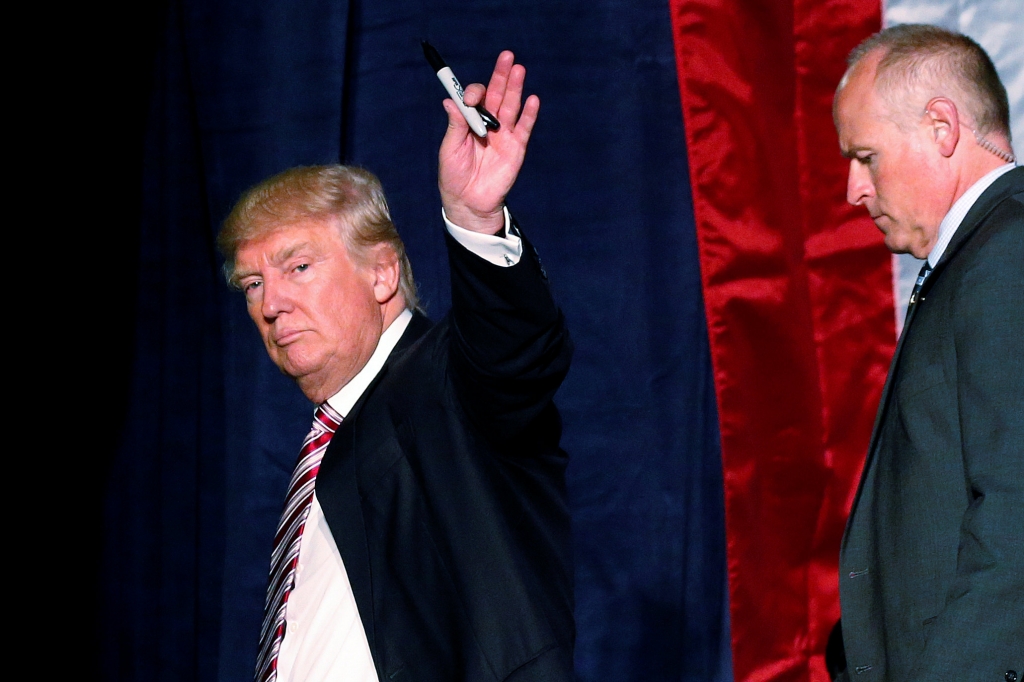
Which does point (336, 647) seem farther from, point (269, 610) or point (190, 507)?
point (190, 507)

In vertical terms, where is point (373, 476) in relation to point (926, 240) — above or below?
below

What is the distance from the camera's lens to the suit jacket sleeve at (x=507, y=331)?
3.88 ft

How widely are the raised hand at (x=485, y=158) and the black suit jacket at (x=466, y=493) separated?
0.13 ft

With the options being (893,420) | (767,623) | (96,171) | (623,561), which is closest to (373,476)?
(893,420)

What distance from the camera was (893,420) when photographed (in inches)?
50.9

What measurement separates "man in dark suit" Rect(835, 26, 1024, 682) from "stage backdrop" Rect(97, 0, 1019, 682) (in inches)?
29.0

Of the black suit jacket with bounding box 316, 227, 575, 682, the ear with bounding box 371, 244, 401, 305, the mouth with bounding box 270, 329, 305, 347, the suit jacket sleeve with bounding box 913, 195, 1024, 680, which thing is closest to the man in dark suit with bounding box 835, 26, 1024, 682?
the suit jacket sleeve with bounding box 913, 195, 1024, 680

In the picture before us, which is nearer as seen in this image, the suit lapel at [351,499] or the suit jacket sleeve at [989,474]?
the suit jacket sleeve at [989,474]

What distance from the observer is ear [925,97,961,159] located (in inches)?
50.3

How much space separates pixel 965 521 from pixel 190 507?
1540 millimetres

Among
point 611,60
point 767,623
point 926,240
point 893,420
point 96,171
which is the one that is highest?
point 611,60

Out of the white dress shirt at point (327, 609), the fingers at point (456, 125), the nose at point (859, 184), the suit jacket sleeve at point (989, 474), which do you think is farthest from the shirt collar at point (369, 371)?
the suit jacket sleeve at point (989, 474)

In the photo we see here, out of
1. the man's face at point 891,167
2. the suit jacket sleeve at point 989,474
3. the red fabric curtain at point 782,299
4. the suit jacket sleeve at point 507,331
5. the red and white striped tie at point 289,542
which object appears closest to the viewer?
the suit jacket sleeve at point 989,474

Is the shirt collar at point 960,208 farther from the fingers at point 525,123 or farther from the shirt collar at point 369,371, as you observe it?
the shirt collar at point 369,371
